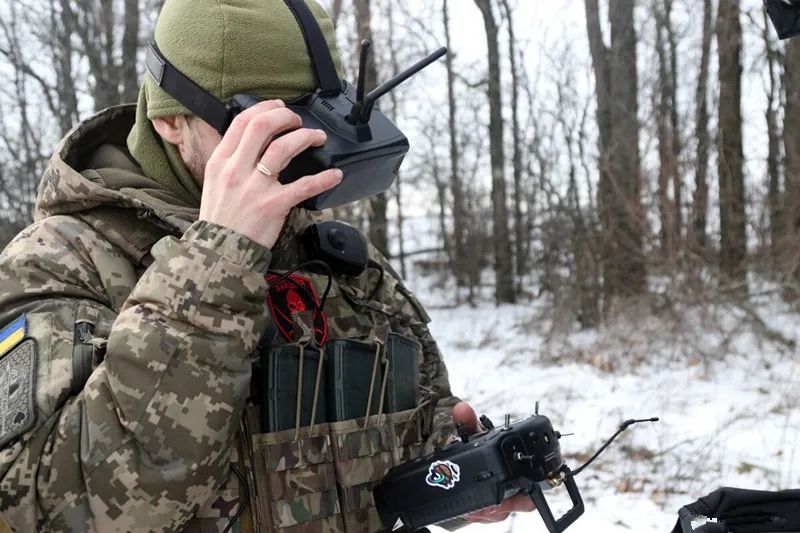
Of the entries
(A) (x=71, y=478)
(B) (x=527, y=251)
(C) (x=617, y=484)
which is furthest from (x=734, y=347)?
(B) (x=527, y=251)

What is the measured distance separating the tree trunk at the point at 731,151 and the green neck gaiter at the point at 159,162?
6.48 metres

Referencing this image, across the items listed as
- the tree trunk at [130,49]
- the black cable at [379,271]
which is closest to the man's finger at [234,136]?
the black cable at [379,271]

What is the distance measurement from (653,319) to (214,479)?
258 inches

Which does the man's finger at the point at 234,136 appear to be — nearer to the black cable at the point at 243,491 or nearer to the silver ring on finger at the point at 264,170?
the silver ring on finger at the point at 264,170

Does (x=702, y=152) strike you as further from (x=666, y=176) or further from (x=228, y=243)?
(x=228, y=243)

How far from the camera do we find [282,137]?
1.11 m

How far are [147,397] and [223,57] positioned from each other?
664 mm

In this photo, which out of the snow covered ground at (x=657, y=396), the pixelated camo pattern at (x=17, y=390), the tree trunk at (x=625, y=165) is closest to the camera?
the pixelated camo pattern at (x=17, y=390)

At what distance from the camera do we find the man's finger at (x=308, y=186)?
1107 millimetres

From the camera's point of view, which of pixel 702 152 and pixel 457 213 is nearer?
pixel 702 152

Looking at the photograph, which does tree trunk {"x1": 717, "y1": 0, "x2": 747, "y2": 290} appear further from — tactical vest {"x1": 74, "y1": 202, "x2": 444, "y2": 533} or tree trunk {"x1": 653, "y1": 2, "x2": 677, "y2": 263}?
tactical vest {"x1": 74, "y1": 202, "x2": 444, "y2": 533}

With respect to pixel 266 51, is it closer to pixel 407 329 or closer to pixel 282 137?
pixel 282 137

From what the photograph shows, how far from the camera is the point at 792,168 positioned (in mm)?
7180

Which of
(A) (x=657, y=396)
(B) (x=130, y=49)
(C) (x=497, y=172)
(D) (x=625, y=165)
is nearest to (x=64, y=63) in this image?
(B) (x=130, y=49)
